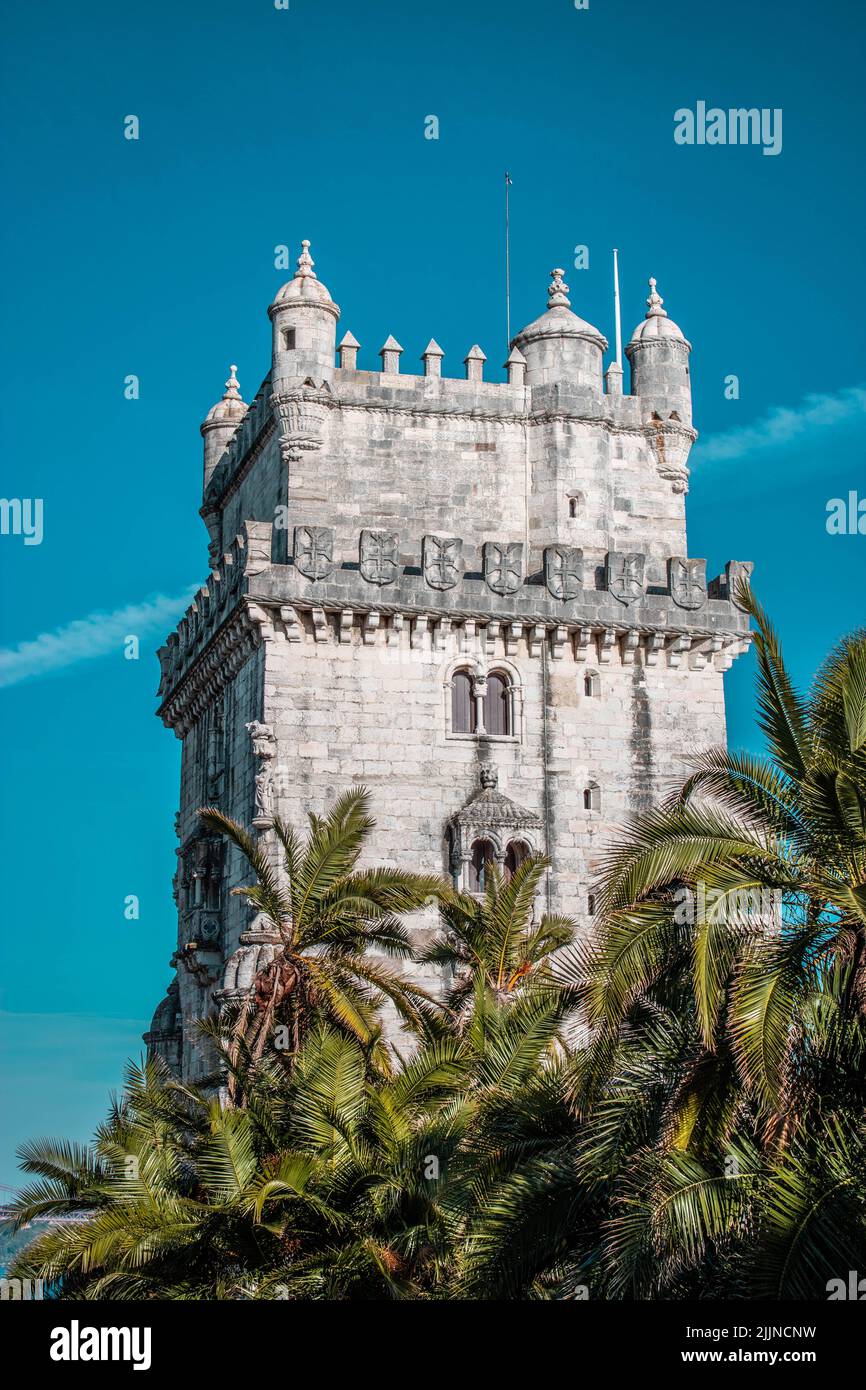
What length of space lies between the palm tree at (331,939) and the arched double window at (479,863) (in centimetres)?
595

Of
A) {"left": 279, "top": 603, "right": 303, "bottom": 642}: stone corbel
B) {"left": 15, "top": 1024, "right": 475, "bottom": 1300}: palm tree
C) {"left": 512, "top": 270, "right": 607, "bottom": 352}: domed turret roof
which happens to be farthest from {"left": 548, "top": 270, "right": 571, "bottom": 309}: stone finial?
{"left": 15, "top": 1024, "right": 475, "bottom": 1300}: palm tree

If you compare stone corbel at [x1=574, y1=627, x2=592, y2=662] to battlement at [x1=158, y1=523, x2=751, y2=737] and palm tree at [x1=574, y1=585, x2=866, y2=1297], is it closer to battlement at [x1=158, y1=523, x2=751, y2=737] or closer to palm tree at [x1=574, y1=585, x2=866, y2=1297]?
battlement at [x1=158, y1=523, x2=751, y2=737]

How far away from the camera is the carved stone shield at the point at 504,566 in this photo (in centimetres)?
3688

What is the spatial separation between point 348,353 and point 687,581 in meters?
7.84

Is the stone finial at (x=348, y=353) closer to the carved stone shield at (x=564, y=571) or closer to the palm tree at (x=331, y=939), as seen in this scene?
the carved stone shield at (x=564, y=571)

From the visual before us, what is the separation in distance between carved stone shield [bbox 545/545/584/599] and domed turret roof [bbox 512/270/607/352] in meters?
4.80

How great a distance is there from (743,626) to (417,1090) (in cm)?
1726

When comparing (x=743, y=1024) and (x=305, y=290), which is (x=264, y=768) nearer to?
(x=305, y=290)

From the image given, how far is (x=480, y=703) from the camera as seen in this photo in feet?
120

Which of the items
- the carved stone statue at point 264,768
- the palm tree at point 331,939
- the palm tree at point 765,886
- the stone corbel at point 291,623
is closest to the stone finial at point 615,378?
the stone corbel at point 291,623

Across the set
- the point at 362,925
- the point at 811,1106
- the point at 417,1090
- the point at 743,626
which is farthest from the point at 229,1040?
the point at 743,626

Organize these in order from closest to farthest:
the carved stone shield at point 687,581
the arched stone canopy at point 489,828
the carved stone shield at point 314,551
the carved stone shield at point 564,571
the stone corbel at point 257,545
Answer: the arched stone canopy at point 489,828 → the carved stone shield at point 314,551 → the stone corbel at point 257,545 → the carved stone shield at point 564,571 → the carved stone shield at point 687,581

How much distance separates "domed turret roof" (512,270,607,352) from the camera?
39.6 m
